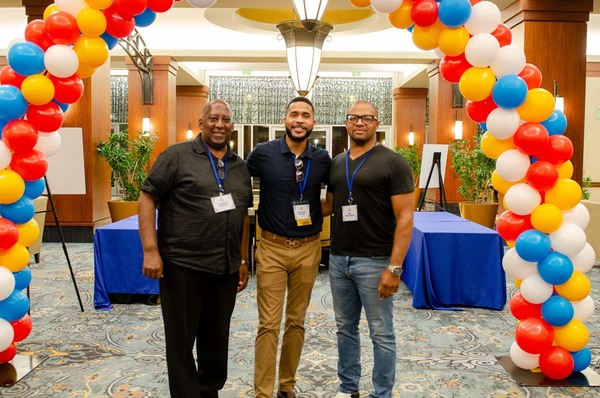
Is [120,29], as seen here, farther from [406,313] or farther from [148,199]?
[406,313]

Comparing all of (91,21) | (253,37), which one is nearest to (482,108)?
(91,21)

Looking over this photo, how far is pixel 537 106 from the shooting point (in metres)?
3.11

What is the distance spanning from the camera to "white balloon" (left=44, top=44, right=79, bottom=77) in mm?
3085

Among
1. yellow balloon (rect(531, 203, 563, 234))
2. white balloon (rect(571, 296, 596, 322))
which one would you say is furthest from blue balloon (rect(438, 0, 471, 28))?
white balloon (rect(571, 296, 596, 322))

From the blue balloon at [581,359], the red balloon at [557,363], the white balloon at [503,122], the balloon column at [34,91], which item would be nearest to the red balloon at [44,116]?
the balloon column at [34,91]

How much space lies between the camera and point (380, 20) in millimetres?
9211

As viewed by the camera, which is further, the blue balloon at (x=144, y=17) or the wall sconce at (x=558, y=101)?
the wall sconce at (x=558, y=101)

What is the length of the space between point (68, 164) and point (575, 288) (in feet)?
13.1

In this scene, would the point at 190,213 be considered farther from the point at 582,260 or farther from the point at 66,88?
the point at 582,260

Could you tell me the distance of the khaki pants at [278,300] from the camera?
106 inches

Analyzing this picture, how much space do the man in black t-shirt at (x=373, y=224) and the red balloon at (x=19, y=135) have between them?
1770 millimetres

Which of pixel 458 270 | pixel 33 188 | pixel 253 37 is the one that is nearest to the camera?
pixel 33 188

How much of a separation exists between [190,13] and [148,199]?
23.3 feet

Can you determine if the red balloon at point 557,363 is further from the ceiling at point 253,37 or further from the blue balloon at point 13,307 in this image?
the ceiling at point 253,37
